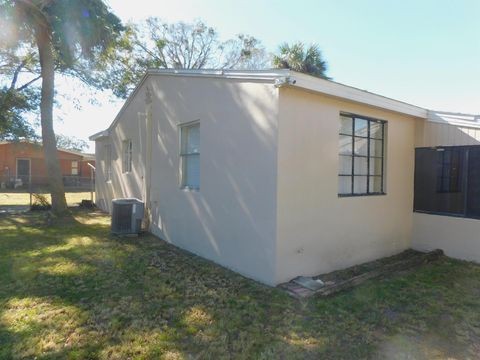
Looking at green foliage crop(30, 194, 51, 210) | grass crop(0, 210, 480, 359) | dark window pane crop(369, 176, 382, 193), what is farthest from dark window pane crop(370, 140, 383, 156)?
green foliage crop(30, 194, 51, 210)

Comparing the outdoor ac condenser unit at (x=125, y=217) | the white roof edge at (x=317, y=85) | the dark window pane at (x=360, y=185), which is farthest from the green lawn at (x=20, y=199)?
the dark window pane at (x=360, y=185)

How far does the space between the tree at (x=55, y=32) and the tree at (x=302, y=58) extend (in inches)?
253

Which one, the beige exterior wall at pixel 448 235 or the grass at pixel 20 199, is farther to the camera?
the grass at pixel 20 199

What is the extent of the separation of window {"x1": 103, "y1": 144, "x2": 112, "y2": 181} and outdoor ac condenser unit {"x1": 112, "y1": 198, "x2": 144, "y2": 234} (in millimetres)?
4487

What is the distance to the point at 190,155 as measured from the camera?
20.2ft

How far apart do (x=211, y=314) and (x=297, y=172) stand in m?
2.18

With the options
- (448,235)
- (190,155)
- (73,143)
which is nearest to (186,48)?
(190,155)

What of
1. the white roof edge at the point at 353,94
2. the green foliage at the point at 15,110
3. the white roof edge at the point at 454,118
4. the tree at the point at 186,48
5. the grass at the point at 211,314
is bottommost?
the grass at the point at 211,314

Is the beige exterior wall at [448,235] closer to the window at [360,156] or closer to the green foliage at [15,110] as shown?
the window at [360,156]

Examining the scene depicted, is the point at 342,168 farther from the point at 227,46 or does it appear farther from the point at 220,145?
the point at 227,46

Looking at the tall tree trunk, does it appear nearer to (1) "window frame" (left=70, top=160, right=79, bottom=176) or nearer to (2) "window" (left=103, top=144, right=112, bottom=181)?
(2) "window" (left=103, top=144, right=112, bottom=181)

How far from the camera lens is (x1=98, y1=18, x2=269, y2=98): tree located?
21500 millimetres

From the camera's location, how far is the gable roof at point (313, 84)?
13.1ft

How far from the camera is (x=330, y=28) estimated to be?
9039 mm
